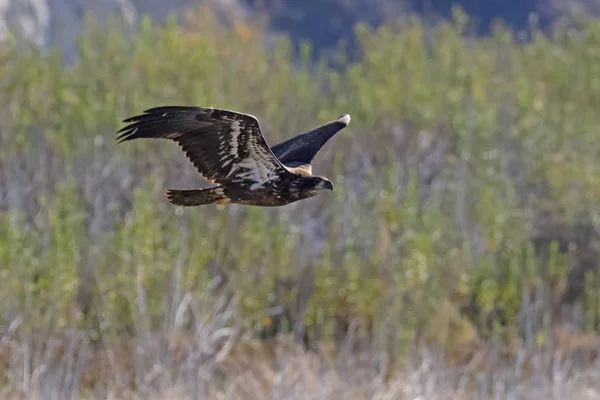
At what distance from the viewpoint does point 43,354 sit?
13555 millimetres

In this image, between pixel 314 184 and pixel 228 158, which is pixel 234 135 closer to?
pixel 228 158

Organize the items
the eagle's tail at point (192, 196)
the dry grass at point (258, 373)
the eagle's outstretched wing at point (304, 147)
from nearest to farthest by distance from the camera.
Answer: the eagle's tail at point (192, 196) < the eagle's outstretched wing at point (304, 147) < the dry grass at point (258, 373)

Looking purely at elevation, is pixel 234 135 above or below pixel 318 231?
above

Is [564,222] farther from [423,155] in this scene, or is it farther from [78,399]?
[78,399]

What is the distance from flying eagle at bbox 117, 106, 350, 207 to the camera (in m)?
6.90

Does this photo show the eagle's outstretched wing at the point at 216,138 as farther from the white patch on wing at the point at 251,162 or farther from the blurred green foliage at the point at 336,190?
the blurred green foliage at the point at 336,190

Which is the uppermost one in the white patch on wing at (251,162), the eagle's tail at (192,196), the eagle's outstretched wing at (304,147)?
the eagle's outstretched wing at (304,147)

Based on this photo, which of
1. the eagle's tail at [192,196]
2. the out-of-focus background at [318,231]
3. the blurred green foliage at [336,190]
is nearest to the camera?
the eagle's tail at [192,196]

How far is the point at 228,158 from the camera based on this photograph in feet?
Result: 23.3

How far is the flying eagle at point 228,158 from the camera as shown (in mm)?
6898

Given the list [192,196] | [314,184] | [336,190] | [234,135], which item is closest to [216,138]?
[234,135]

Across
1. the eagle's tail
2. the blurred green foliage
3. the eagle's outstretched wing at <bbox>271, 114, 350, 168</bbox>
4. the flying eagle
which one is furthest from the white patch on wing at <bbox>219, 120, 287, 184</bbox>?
the blurred green foliage

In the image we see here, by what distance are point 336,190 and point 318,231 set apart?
113 centimetres

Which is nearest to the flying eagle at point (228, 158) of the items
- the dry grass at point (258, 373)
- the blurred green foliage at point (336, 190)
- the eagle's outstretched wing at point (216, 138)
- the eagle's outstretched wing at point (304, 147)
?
the eagle's outstretched wing at point (216, 138)
